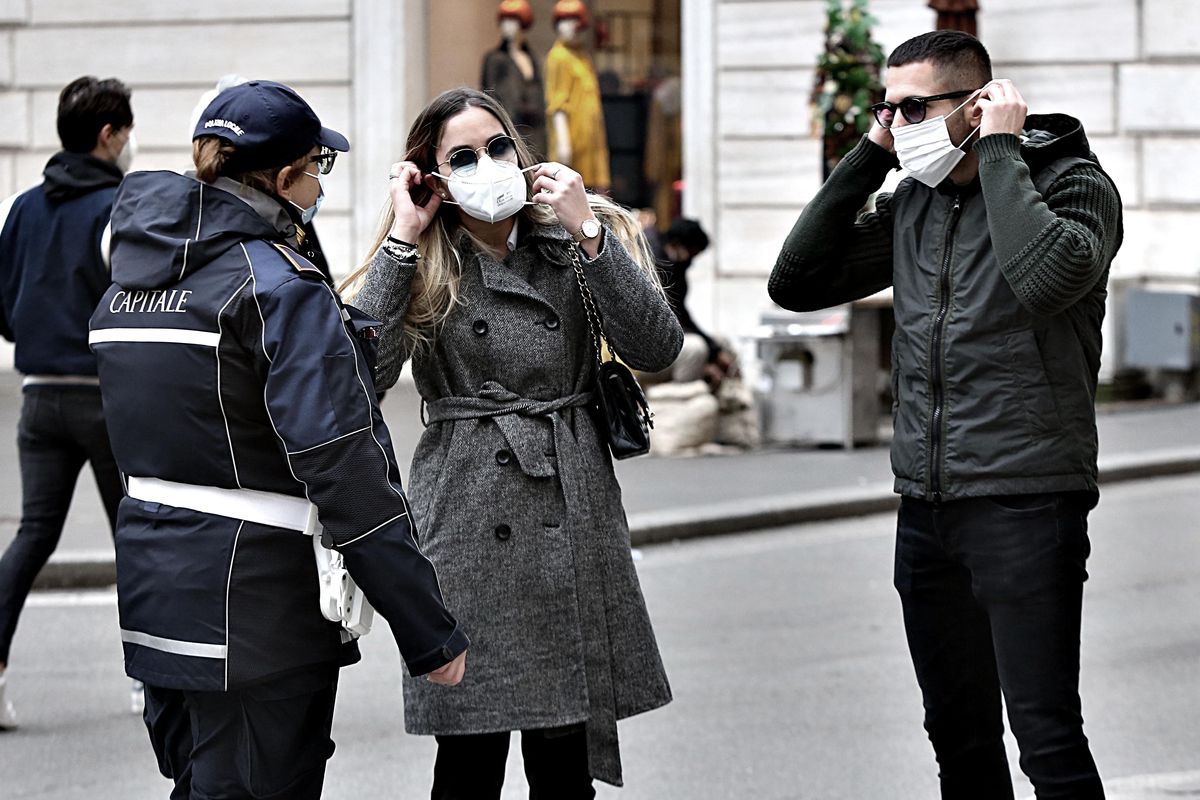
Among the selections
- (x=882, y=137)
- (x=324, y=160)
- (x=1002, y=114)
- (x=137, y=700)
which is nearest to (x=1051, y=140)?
(x=1002, y=114)

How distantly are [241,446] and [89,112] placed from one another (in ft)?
11.5

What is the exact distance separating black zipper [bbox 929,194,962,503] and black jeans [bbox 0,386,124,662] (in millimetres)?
3198

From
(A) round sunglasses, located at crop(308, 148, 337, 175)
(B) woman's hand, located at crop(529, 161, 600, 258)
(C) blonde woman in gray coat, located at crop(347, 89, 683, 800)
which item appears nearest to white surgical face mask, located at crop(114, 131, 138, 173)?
(C) blonde woman in gray coat, located at crop(347, 89, 683, 800)

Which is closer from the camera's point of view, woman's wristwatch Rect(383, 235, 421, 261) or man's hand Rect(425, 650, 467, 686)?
man's hand Rect(425, 650, 467, 686)

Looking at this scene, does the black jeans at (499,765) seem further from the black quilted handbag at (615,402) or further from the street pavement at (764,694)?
the street pavement at (764,694)

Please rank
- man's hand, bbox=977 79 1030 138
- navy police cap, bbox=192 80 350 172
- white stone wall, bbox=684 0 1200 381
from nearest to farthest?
navy police cap, bbox=192 80 350 172, man's hand, bbox=977 79 1030 138, white stone wall, bbox=684 0 1200 381

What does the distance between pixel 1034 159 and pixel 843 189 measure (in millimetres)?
456

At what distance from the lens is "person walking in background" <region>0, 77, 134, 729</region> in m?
6.16

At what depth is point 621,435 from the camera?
4012 millimetres

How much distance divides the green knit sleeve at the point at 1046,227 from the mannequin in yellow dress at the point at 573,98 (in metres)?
12.4

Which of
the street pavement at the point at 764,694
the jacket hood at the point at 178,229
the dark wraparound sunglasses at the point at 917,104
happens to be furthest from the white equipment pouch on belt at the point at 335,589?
the street pavement at the point at 764,694

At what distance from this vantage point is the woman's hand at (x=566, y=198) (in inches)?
154

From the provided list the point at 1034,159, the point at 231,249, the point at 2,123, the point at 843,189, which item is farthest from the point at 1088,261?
the point at 2,123

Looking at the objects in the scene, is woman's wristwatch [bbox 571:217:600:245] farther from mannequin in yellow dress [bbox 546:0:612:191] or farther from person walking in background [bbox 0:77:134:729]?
mannequin in yellow dress [bbox 546:0:612:191]
